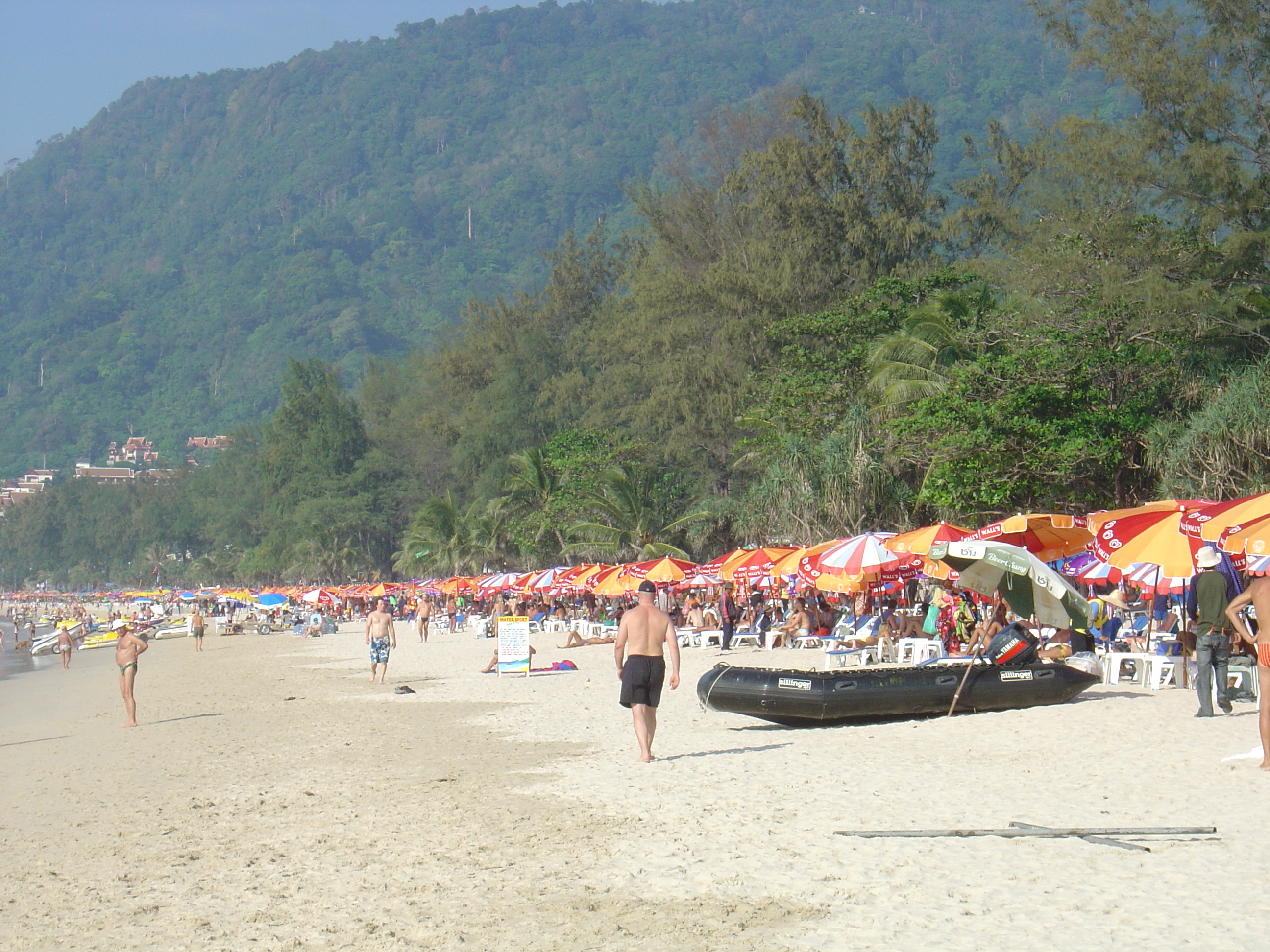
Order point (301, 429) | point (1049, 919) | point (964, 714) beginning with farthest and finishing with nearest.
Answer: point (301, 429), point (964, 714), point (1049, 919)

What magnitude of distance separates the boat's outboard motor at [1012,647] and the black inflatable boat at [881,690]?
0.36 feet

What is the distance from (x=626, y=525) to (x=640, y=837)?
29.3 m

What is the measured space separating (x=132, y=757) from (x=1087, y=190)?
61.4ft

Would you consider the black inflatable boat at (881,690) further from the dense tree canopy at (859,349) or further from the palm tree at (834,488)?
the palm tree at (834,488)

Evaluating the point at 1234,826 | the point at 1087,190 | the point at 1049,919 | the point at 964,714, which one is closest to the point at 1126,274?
the point at 1087,190

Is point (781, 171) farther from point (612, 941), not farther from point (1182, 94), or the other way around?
point (612, 941)

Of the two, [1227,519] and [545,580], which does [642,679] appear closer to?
[1227,519]

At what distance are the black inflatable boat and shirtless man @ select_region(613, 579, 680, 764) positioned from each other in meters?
1.83

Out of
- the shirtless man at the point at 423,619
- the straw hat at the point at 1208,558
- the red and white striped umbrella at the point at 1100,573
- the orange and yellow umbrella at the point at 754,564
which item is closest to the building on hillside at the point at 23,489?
the shirtless man at the point at 423,619

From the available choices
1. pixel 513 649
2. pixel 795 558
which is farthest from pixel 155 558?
pixel 795 558

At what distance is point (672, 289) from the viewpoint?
3556cm

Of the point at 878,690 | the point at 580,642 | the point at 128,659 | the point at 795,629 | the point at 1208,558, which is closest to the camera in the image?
the point at 1208,558

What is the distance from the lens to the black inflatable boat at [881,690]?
9758 mm

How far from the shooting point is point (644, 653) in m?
8.11
